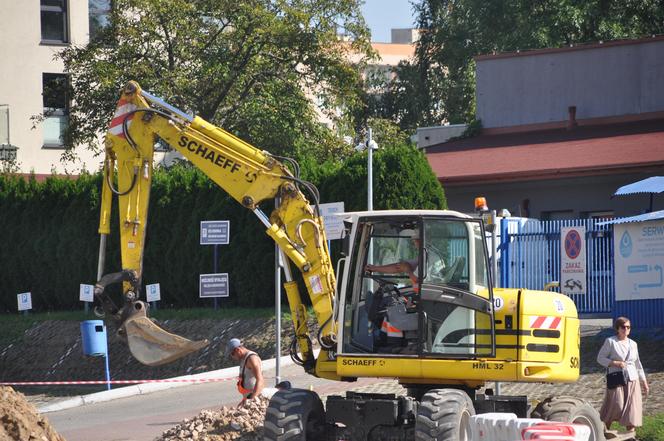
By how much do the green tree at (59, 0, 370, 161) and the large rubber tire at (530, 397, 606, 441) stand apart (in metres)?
19.3

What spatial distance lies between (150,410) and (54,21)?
2915 cm

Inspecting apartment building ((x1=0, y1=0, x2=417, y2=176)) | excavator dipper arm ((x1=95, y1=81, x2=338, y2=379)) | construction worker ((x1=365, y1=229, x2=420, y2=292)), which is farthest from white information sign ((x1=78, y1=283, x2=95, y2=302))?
apartment building ((x1=0, y1=0, x2=417, y2=176))

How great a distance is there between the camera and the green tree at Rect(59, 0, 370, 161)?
32125 mm

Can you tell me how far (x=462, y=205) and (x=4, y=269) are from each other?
39.1 ft

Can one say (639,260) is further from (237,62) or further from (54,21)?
(54,21)

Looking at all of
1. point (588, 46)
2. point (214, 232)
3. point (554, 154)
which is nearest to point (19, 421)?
point (214, 232)

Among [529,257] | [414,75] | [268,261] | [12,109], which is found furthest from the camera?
[414,75]

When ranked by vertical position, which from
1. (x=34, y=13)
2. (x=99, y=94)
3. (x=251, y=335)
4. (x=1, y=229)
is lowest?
(x=251, y=335)

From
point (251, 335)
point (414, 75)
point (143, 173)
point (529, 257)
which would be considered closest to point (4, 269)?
point (251, 335)

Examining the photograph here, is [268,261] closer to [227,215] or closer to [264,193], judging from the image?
[227,215]

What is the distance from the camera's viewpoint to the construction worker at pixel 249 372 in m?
16.2

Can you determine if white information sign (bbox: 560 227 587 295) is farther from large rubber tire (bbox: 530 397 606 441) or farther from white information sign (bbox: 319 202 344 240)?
large rubber tire (bbox: 530 397 606 441)

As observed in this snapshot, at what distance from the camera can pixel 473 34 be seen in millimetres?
48375

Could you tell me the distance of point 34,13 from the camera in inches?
1812
